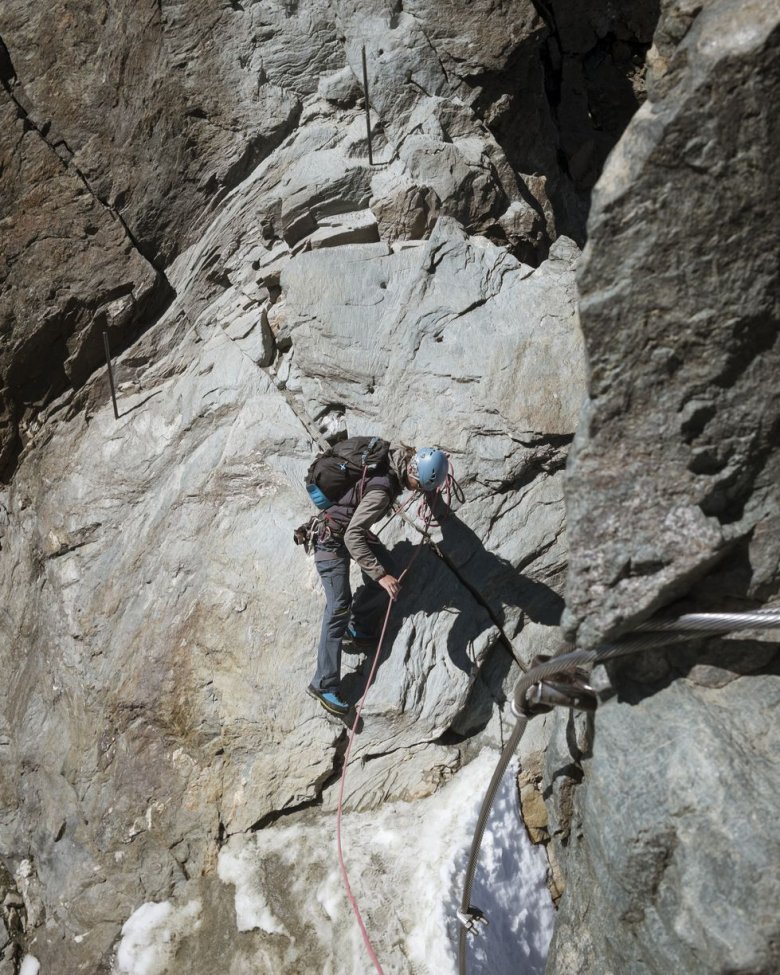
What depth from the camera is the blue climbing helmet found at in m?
7.47

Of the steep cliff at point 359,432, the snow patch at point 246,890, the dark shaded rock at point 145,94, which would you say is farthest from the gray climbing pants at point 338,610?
the dark shaded rock at point 145,94

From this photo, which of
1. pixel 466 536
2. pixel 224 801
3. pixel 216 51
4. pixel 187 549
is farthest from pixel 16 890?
pixel 216 51

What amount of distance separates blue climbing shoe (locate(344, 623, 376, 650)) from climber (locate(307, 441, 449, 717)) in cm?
2

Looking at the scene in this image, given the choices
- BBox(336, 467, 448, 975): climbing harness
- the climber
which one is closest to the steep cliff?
BBox(336, 467, 448, 975): climbing harness

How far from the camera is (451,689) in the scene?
7.81 meters

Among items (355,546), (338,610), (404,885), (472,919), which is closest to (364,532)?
(355,546)

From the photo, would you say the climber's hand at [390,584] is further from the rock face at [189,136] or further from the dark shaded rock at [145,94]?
the dark shaded rock at [145,94]

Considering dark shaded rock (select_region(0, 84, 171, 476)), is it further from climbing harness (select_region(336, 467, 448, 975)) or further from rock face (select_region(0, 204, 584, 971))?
climbing harness (select_region(336, 467, 448, 975))

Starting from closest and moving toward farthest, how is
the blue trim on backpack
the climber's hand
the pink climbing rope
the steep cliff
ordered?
1. the steep cliff
2. the pink climbing rope
3. the climber's hand
4. the blue trim on backpack

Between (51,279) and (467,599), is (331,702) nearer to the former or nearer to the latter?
(467,599)

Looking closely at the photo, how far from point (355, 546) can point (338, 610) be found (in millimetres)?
681

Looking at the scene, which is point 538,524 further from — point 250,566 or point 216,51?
point 216,51

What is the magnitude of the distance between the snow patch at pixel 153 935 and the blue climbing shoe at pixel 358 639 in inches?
105

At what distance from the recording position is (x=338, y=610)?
25.2ft
